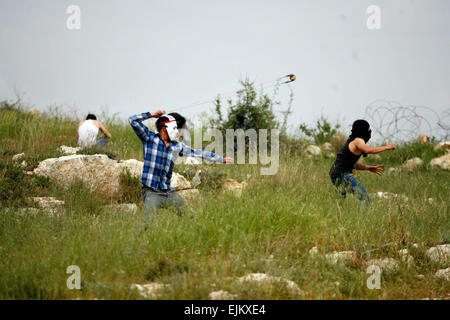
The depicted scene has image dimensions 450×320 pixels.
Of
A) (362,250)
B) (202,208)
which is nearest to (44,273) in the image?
(202,208)

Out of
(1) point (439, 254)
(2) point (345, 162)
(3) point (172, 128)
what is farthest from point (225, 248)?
(2) point (345, 162)

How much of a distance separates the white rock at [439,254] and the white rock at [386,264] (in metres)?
0.58

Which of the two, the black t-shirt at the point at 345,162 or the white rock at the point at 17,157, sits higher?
the white rock at the point at 17,157

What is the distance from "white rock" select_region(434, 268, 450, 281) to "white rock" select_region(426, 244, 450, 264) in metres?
0.23

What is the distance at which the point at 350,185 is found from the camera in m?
6.88

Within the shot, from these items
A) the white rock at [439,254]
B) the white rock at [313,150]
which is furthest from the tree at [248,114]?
the white rock at [439,254]

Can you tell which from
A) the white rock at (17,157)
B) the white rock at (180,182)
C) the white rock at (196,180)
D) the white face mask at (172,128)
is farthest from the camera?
the white rock at (17,157)

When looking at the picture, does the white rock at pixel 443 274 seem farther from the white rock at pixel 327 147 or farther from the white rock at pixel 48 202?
the white rock at pixel 327 147

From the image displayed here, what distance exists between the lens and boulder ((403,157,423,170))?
12.5 meters

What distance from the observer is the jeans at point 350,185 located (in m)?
6.71

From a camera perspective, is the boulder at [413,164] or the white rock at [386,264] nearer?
the white rock at [386,264]

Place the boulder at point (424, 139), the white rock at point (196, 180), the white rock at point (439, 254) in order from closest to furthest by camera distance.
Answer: the white rock at point (439, 254)
the white rock at point (196, 180)
the boulder at point (424, 139)

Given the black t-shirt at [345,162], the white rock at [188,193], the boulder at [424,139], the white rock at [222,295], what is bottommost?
the white rock at [222,295]
